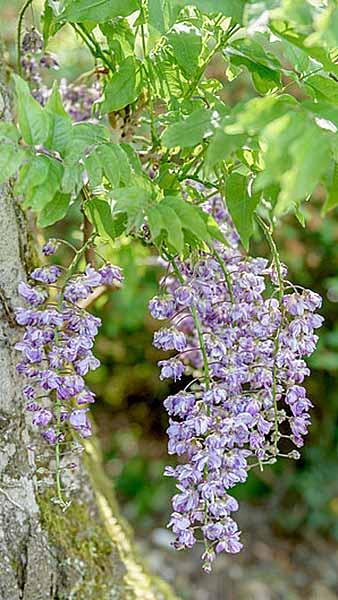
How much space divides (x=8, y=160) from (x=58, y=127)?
77 mm

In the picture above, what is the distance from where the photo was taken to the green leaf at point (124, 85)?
1.21 m

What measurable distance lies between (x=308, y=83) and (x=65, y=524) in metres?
0.78

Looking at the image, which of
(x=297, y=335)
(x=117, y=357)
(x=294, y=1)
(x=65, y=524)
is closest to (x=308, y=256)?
(x=117, y=357)

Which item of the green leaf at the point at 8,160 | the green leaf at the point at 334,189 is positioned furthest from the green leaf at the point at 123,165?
the green leaf at the point at 334,189

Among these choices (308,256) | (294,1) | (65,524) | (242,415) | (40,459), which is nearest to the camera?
(294,1)

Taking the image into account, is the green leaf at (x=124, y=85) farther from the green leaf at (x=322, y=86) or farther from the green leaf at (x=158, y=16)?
the green leaf at (x=322, y=86)

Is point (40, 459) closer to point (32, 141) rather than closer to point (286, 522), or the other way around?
point (32, 141)

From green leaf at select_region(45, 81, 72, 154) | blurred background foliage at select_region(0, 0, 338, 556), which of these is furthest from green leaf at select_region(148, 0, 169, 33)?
blurred background foliage at select_region(0, 0, 338, 556)

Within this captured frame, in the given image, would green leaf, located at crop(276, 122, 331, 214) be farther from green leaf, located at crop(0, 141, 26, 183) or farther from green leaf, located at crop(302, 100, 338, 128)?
green leaf, located at crop(0, 141, 26, 183)

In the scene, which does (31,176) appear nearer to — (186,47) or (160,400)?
(186,47)

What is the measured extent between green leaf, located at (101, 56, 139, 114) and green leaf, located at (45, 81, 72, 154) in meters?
0.17

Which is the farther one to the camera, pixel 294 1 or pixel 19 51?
pixel 19 51

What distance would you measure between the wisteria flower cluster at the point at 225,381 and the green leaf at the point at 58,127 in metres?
0.22

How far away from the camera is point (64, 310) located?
1.13m
